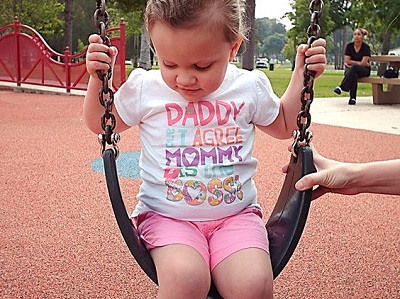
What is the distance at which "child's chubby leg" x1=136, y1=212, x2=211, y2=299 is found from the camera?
1.40 meters

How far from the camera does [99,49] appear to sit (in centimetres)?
156

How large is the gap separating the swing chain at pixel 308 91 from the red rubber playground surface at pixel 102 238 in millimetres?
735

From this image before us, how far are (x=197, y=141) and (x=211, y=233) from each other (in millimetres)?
258

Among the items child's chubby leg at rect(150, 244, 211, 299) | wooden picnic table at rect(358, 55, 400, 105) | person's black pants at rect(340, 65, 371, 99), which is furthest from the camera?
person's black pants at rect(340, 65, 371, 99)

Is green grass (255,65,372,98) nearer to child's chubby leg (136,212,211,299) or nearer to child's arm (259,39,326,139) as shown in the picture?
child's arm (259,39,326,139)

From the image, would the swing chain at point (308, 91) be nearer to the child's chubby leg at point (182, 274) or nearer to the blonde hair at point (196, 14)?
the blonde hair at point (196, 14)

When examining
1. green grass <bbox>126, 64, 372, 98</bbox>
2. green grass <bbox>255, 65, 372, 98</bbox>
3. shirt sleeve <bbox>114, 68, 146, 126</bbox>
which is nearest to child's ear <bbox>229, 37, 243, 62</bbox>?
shirt sleeve <bbox>114, 68, 146, 126</bbox>

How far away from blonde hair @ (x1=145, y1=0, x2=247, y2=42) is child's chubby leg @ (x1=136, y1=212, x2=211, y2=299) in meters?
0.52

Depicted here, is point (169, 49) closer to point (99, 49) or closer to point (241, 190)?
point (99, 49)

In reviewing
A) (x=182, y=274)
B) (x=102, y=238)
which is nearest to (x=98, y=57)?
(x=182, y=274)

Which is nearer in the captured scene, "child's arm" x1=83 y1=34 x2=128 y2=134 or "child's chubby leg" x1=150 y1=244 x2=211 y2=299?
"child's chubby leg" x1=150 y1=244 x2=211 y2=299

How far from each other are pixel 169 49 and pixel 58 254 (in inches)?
48.5

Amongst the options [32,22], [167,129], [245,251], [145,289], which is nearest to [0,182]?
[145,289]

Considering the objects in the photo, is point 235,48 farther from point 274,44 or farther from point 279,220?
point 274,44
